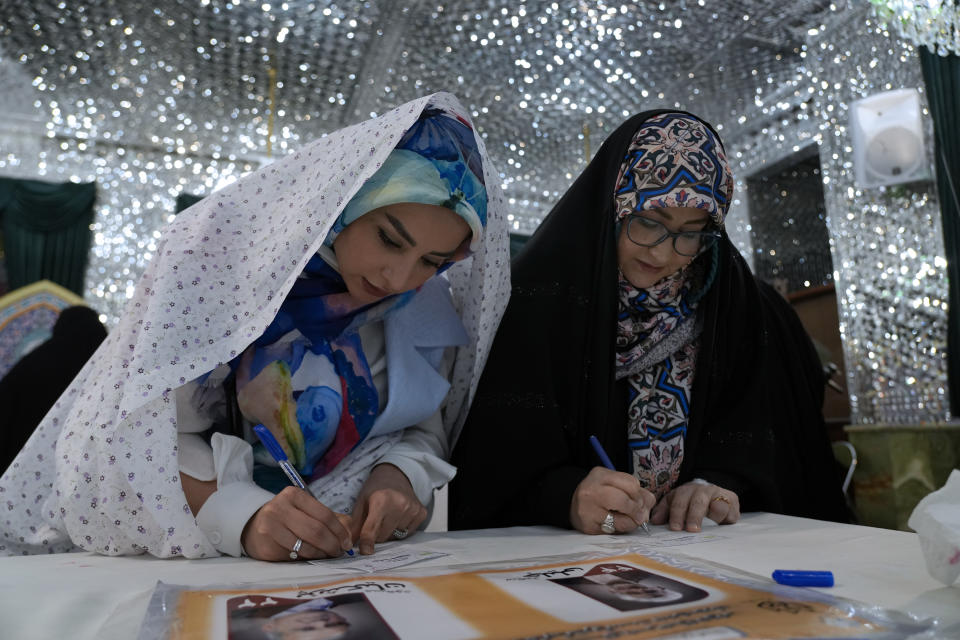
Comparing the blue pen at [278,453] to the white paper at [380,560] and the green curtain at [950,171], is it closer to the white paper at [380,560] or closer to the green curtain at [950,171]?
the white paper at [380,560]

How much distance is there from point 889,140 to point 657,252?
2.69m

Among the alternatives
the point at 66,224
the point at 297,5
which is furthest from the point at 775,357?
the point at 66,224

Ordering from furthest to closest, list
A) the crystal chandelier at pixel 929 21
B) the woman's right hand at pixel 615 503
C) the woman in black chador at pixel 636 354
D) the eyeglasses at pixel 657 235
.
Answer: the crystal chandelier at pixel 929 21
the eyeglasses at pixel 657 235
the woman in black chador at pixel 636 354
the woman's right hand at pixel 615 503

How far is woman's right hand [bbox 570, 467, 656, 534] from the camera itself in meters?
0.87

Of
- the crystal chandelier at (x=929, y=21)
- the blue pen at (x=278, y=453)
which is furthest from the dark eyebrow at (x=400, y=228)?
the crystal chandelier at (x=929, y=21)

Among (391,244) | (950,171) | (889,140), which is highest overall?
(889,140)

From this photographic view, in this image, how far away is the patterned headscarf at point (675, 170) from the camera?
3.83 ft

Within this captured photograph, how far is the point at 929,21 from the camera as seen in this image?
2988mm

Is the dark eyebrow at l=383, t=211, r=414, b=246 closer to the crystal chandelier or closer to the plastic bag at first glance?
the plastic bag

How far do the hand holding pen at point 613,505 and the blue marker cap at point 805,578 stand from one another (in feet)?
1.09

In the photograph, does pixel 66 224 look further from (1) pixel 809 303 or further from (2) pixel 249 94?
(1) pixel 809 303

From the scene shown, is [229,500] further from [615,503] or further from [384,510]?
[615,503]

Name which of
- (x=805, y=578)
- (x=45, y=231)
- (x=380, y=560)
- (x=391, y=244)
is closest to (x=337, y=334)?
(x=391, y=244)

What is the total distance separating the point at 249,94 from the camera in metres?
4.55
